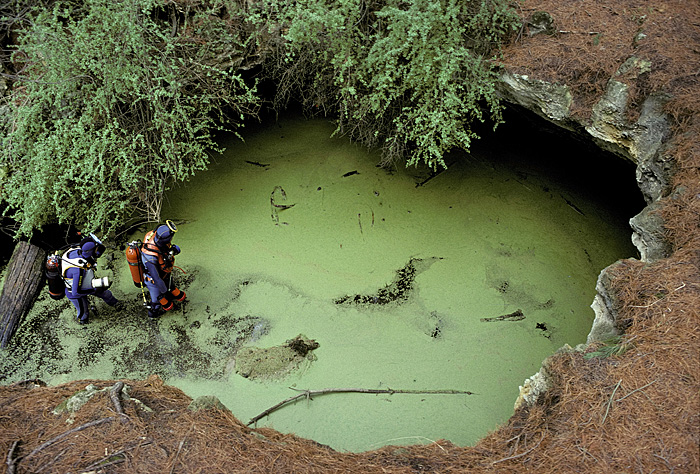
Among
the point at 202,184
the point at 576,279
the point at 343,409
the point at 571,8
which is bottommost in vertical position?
the point at 343,409

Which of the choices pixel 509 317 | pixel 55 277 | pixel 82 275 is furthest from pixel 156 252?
pixel 509 317

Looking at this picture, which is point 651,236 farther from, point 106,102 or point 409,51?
point 106,102

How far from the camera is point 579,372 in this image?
3607mm

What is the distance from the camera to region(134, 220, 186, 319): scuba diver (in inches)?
203

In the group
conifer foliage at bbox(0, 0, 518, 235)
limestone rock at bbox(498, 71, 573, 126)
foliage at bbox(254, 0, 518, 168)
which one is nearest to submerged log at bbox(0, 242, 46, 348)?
conifer foliage at bbox(0, 0, 518, 235)

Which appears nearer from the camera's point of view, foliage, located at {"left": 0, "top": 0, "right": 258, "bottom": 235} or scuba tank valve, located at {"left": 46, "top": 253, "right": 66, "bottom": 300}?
foliage, located at {"left": 0, "top": 0, "right": 258, "bottom": 235}

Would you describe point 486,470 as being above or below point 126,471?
above

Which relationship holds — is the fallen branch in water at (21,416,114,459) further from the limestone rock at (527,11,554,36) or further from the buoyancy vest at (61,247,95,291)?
the limestone rock at (527,11,554,36)

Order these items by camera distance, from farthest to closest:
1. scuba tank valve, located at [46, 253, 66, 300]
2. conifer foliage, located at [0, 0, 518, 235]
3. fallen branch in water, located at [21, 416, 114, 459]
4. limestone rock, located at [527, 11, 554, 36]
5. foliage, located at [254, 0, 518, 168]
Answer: limestone rock, located at [527, 11, 554, 36] → scuba tank valve, located at [46, 253, 66, 300] → conifer foliage, located at [0, 0, 518, 235] → foliage, located at [254, 0, 518, 168] → fallen branch in water, located at [21, 416, 114, 459]

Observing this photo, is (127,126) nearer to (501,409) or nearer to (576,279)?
(501,409)

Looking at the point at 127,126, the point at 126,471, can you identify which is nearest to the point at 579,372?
the point at 126,471

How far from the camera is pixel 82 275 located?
5.23 metres

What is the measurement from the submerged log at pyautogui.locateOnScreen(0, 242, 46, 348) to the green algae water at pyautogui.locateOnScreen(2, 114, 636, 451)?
182 millimetres

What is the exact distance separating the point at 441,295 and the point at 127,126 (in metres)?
3.95
